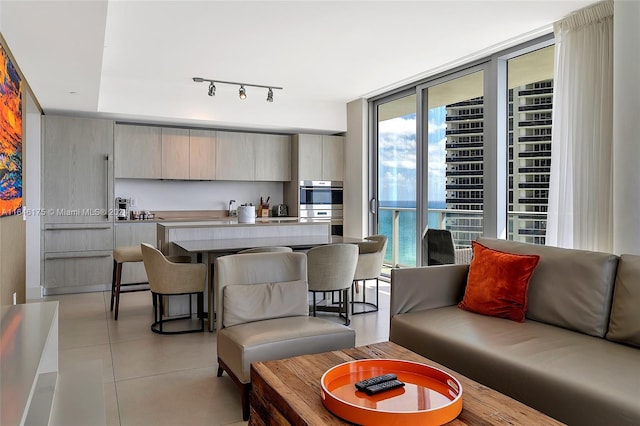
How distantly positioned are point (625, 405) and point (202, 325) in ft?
10.8

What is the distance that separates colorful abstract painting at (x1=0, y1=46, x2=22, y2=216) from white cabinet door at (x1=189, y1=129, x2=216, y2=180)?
2649mm

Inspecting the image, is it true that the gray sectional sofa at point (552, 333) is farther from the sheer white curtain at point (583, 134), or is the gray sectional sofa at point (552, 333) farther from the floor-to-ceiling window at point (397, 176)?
the floor-to-ceiling window at point (397, 176)

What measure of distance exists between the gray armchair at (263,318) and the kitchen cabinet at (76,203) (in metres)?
3.73

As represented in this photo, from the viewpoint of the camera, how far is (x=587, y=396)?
72.9 inches

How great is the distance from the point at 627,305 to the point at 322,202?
16.7ft

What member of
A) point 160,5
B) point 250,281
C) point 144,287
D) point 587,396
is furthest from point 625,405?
point 144,287

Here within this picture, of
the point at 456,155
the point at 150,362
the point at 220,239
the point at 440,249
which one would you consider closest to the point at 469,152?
the point at 456,155

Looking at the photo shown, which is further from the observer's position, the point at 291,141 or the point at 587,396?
the point at 291,141

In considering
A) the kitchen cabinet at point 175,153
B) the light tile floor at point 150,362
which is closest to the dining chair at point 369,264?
the light tile floor at point 150,362

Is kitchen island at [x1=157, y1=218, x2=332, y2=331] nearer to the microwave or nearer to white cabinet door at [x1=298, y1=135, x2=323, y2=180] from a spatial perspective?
the microwave

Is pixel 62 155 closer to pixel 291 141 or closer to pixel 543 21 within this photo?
pixel 291 141

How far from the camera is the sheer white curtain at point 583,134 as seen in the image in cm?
346

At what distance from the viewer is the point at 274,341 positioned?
2555 millimetres

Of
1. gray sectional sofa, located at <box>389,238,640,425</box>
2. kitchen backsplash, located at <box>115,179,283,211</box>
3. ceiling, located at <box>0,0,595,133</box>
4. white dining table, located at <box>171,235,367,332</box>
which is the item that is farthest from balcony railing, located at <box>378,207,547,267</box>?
kitchen backsplash, located at <box>115,179,283,211</box>
